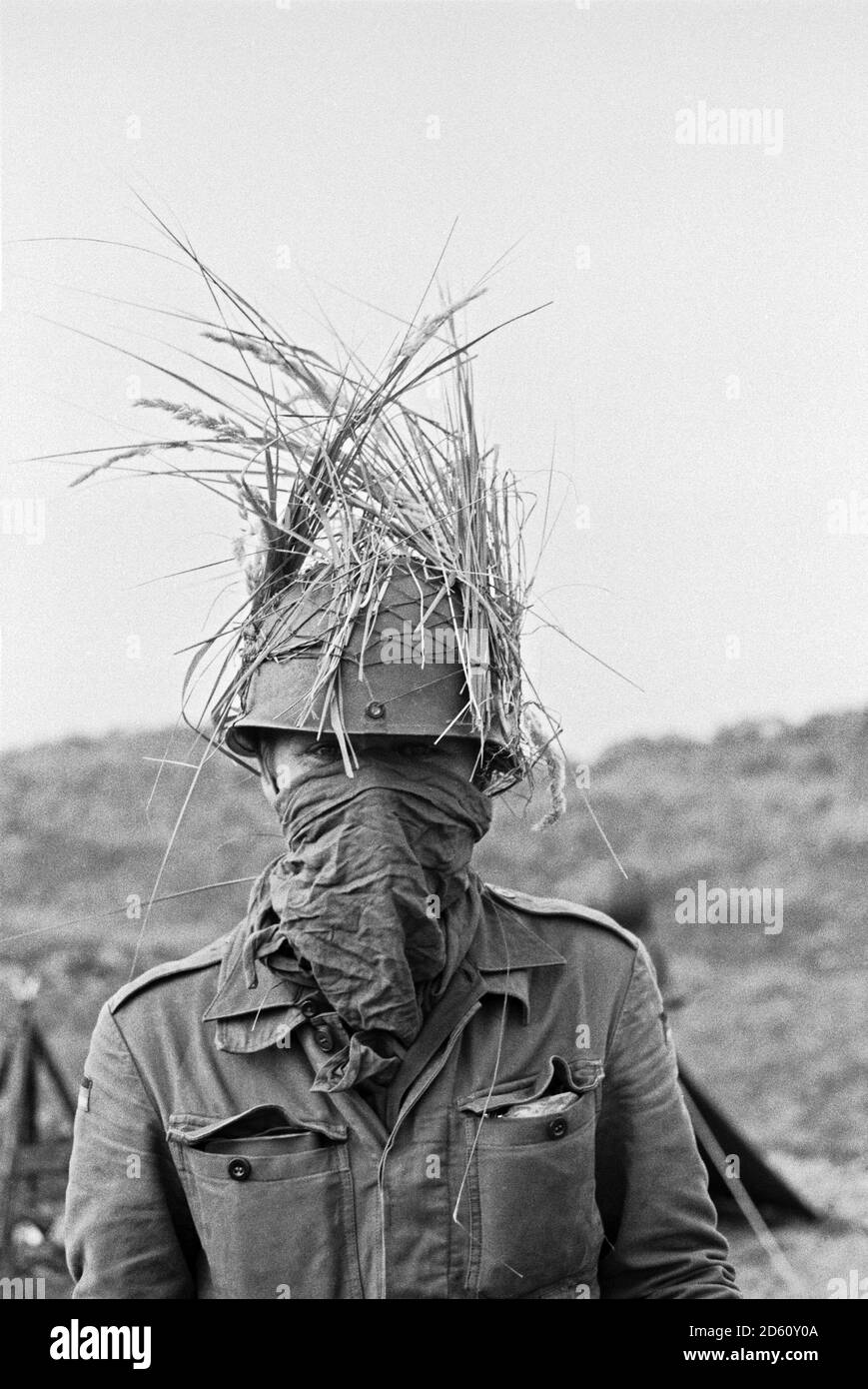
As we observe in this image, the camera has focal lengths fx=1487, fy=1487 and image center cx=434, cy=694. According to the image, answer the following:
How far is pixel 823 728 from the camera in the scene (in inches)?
321

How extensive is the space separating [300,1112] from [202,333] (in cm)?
144

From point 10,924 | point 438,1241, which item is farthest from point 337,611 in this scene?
point 10,924

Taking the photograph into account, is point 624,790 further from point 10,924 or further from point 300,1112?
point 300,1112

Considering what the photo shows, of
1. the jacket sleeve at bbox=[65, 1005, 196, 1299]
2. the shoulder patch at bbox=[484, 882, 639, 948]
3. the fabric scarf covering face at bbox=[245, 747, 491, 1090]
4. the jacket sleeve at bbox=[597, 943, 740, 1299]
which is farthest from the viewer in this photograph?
the shoulder patch at bbox=[484, 882, 639, 948]

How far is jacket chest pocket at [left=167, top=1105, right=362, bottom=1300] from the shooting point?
2498 millimetres

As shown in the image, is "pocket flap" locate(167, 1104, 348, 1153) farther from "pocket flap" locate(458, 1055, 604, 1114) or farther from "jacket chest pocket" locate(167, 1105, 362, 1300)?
"pocket flap" locate(458, 1055, 604, 1114)

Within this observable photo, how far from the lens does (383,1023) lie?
8.12 feet

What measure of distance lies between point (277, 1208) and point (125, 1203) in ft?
0.91

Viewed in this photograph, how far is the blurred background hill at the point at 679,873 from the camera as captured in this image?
7102mm

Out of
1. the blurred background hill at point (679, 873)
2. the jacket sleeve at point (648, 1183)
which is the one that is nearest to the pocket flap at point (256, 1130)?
the jacket sleeve at point (648, 1183)

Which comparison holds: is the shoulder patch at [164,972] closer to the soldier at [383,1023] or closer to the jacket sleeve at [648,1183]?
the soldier at [383,1023]

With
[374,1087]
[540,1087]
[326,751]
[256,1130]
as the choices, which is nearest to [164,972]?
[256,1130]

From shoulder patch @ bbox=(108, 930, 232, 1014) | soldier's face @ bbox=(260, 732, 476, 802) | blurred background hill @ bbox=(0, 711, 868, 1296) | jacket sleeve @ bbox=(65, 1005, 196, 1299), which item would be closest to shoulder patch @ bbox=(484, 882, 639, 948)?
soldier's face @ bbox=(260, 732, 476, 802)

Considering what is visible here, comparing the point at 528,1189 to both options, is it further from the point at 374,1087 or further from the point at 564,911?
the point at 564,911
